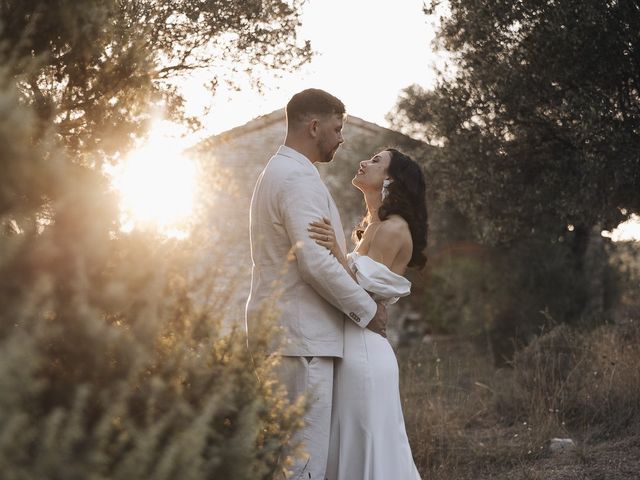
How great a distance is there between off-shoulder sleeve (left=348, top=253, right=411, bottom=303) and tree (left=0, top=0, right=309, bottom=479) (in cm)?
157

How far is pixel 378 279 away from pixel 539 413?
4792 millimetres

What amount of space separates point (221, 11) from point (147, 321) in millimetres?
5472

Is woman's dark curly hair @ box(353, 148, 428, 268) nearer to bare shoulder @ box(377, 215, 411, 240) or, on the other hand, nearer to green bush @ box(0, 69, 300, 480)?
bare shoulder @ box(377, 215, 411, 240)

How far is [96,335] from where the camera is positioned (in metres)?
1.96

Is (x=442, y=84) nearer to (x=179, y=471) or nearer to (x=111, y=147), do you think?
(x=111, y=147)

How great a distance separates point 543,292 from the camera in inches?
655

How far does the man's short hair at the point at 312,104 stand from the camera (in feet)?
13.2

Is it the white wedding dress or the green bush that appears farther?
the white wedding dress

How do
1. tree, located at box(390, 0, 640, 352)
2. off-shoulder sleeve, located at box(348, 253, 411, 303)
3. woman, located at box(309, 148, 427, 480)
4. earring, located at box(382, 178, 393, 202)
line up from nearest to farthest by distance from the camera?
woman, located at box(309, 148, 427, 480) → off-shoulder sleeve, located at box(348, 253, 411, 303) → earring, located at box(382, 178, 393, 202) → tree, located at box(390, 0, 640, 352)

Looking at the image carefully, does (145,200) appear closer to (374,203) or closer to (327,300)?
(327,300)

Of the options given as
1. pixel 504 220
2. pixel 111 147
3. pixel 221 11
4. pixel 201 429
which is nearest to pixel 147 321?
pixel 201 429

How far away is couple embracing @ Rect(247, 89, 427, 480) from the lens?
3727mm

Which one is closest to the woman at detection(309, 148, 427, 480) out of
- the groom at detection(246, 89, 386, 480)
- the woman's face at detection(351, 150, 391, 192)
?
the groom at detection(246, 89, 386, 480)

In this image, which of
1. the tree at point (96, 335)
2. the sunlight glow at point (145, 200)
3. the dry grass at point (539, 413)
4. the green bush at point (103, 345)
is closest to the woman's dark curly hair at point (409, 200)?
the sunlight glow at point (145, 200)
